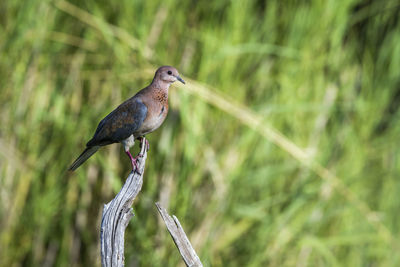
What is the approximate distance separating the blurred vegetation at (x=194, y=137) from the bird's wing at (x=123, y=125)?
1023 millimetres

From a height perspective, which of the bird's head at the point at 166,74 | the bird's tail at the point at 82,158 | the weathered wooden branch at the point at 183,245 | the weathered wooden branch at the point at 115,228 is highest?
the bird's head at the point at 166,74

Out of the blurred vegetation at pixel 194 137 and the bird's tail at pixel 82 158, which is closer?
the bird's tail at pixel 82 158

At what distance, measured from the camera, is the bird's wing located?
254cm

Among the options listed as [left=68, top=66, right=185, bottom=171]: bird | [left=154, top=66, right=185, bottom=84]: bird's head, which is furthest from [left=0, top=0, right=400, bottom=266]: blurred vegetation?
[left=68, top=66, right=185, bottom=171]: bird

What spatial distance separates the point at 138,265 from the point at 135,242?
199mm

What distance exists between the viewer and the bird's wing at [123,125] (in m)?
2.54

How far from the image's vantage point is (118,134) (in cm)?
257

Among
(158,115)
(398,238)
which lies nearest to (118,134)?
(158,115)

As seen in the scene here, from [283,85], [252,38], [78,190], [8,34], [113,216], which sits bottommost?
[113,216]

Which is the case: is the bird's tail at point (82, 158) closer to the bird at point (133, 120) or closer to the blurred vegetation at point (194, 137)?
the bird at point (133, 120)

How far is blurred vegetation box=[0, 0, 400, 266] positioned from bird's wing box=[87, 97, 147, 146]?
1.02m

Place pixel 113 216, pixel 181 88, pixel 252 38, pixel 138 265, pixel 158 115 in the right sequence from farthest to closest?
pixel 252 38 < pixel 138 265 < pixel 181 88 < pixel 158 115 < pixel 113 216

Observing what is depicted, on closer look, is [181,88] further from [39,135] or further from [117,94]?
[39,135]

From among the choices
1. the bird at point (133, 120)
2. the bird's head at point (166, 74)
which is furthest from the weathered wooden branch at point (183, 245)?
the bird's head at point (166, 74)
